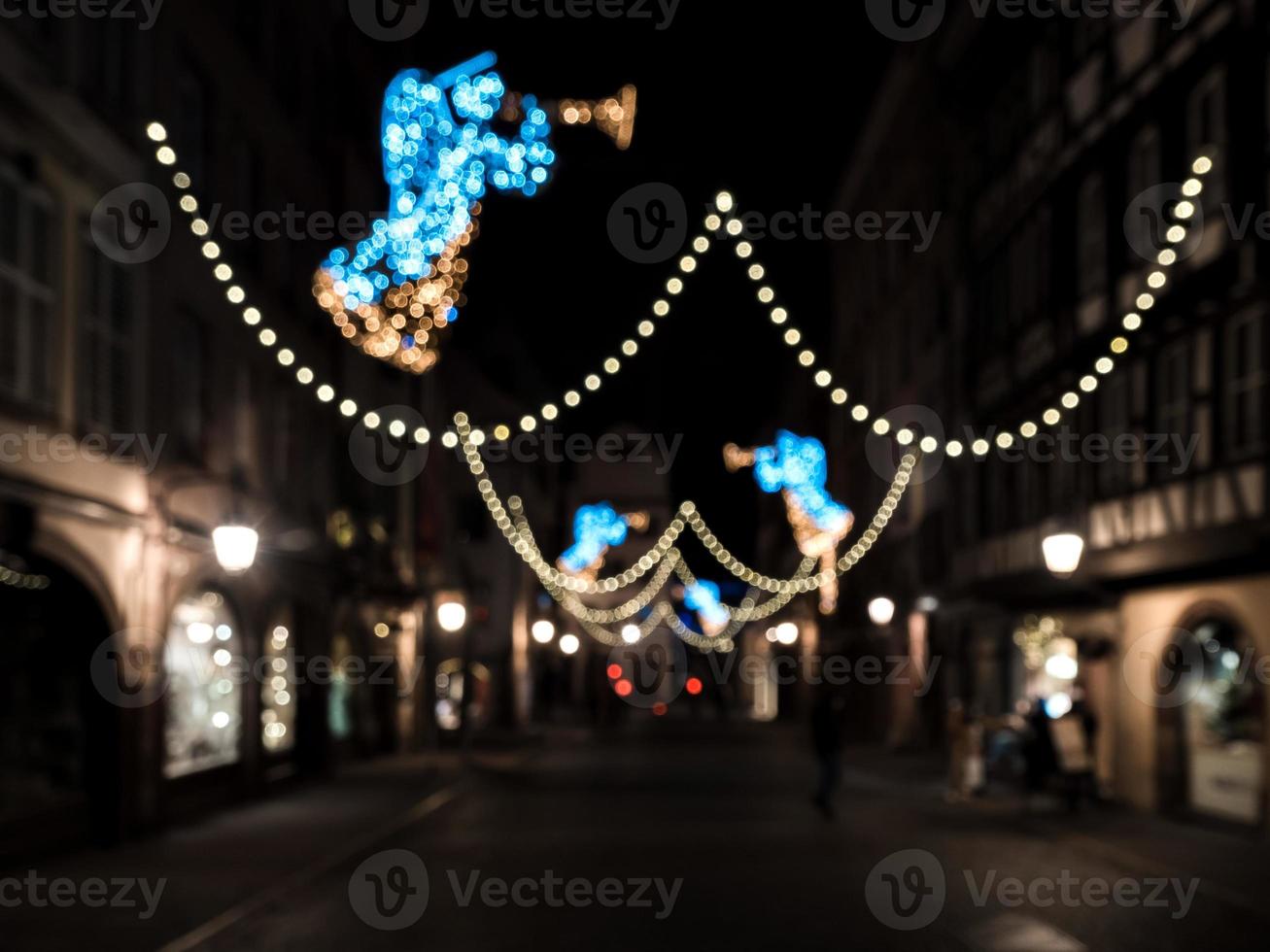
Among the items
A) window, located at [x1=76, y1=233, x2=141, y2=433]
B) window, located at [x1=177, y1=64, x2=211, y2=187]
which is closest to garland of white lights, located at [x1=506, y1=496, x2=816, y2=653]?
window, located at [x1=177, y1=64, x2=211, y2=187]

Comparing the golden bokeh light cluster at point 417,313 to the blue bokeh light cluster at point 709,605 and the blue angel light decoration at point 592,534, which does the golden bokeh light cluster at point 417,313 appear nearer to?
the blue angel light decoration at point 592,534

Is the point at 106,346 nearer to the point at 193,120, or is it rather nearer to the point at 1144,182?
the point at 193,120

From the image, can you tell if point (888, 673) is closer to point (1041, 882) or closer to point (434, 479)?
point (434, 479)

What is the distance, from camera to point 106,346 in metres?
17.9

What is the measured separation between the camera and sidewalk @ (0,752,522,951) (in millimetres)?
11992

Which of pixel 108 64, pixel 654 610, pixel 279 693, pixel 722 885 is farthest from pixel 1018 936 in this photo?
pixel 654 610

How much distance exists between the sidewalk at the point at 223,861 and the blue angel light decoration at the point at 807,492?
18.9 meters

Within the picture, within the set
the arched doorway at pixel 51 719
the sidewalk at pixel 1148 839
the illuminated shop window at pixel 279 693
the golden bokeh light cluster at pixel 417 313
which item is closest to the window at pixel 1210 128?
the sidewalk at pixel 1148 839

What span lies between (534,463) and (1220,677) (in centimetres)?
4959

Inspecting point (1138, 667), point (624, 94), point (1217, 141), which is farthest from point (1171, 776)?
point (624, 94)

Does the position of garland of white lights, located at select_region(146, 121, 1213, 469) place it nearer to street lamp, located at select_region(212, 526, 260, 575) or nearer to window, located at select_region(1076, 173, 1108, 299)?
street lamp, located at select_region(212, 526, 260, 575)

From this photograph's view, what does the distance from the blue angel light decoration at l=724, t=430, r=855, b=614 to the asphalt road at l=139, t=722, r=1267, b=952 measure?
20273 millimetres

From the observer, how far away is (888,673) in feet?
143

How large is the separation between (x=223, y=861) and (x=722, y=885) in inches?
192
